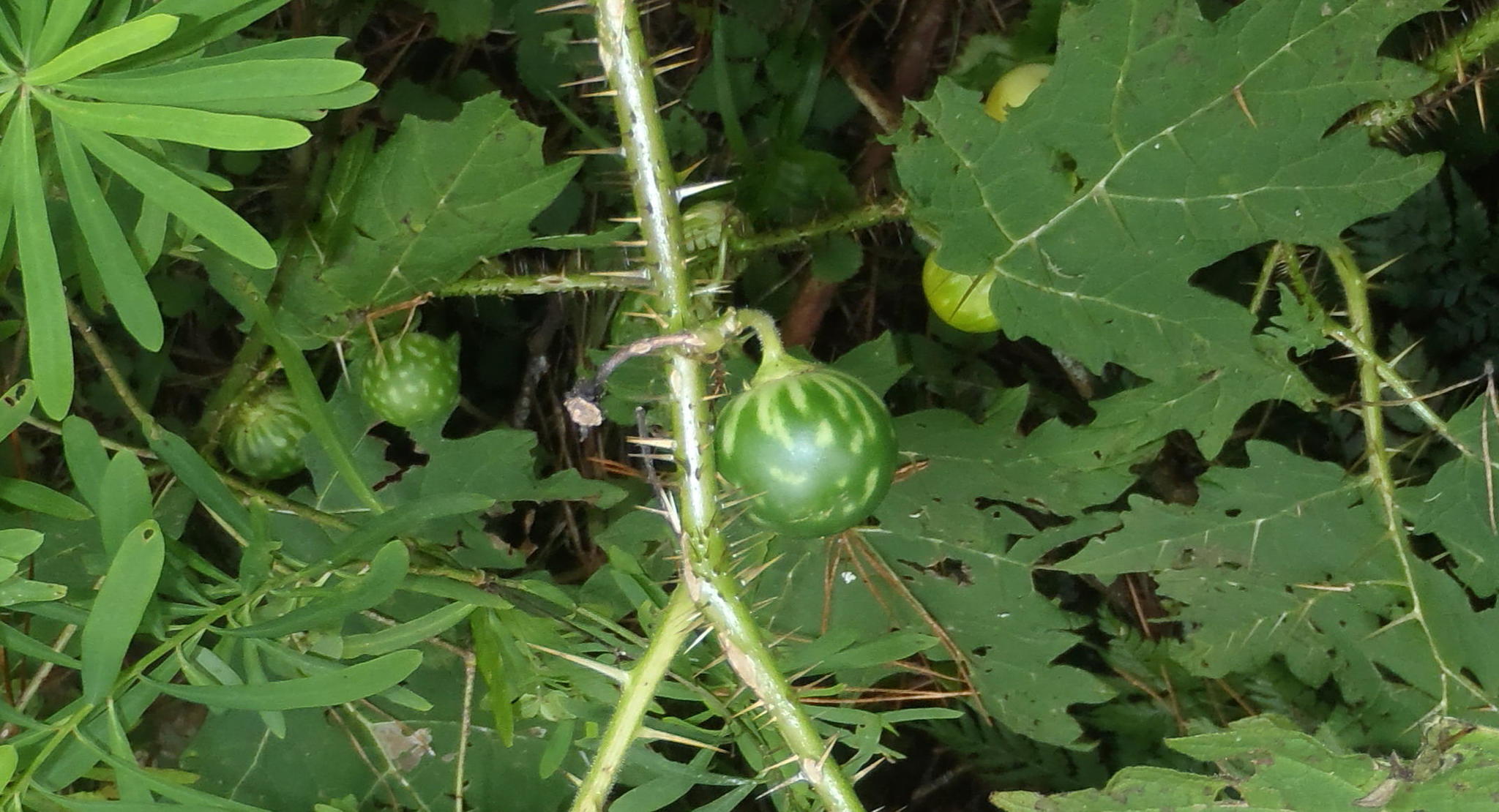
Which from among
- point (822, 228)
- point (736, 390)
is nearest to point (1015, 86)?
point (822, 228)

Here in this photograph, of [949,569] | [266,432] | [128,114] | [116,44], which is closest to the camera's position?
[116,44]

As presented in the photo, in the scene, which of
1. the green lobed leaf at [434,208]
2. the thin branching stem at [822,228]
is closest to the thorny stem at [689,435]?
the green lobed leaf at [434,208]

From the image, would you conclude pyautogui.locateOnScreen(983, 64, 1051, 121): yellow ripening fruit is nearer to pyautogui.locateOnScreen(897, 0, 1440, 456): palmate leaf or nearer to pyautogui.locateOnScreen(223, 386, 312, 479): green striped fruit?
pyautogui.locateOnScreen(897, 0, 1440, 456): palmate leaf

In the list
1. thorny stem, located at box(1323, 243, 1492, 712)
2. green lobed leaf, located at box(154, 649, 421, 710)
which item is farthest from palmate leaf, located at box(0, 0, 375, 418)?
thorny stem, located at box(1323, 243, 1492, 712)

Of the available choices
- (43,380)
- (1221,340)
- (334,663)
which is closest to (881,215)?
(1221,340)

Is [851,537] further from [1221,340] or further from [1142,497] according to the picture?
[1221,340]

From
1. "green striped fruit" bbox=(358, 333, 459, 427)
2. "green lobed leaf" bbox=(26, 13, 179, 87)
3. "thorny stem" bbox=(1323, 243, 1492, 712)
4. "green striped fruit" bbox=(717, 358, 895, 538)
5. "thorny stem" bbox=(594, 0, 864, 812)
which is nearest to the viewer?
"green lobed leaf" bbox=(26, 13, 179, 87)

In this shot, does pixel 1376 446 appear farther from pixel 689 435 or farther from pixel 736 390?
pixel 689 435
